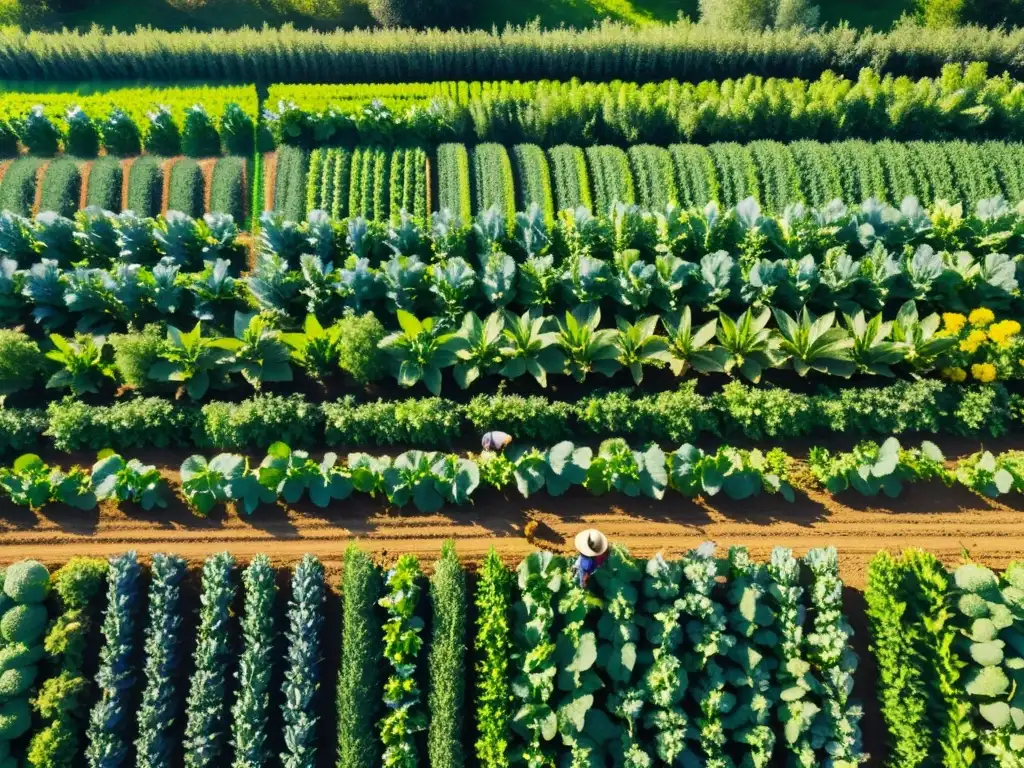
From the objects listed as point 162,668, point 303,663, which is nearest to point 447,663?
point 303,663

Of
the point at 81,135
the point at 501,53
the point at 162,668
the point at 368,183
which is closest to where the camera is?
the point at 162,668

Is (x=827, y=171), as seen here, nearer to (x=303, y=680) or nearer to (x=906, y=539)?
(x=906, y=539)

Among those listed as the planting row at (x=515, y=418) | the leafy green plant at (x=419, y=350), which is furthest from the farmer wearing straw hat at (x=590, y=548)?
the leafy green plant at (x=419, y=350)

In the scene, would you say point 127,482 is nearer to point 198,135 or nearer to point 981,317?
point 198,135

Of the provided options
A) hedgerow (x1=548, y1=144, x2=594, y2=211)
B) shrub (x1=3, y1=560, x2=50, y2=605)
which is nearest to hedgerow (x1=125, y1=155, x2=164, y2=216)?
shrub (x1=3, y1=560, x2=50, y2=605)

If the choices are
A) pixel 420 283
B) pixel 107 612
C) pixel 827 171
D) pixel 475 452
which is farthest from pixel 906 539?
pixel 107 612

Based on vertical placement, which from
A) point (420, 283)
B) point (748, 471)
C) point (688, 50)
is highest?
point (688, 50)

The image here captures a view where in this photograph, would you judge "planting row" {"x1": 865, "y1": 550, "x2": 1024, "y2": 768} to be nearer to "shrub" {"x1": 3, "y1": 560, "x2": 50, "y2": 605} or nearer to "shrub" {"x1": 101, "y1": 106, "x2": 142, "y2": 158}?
"shrub" {"x1": 3, "y1": 560, "x2": 50, "y2": 605}
